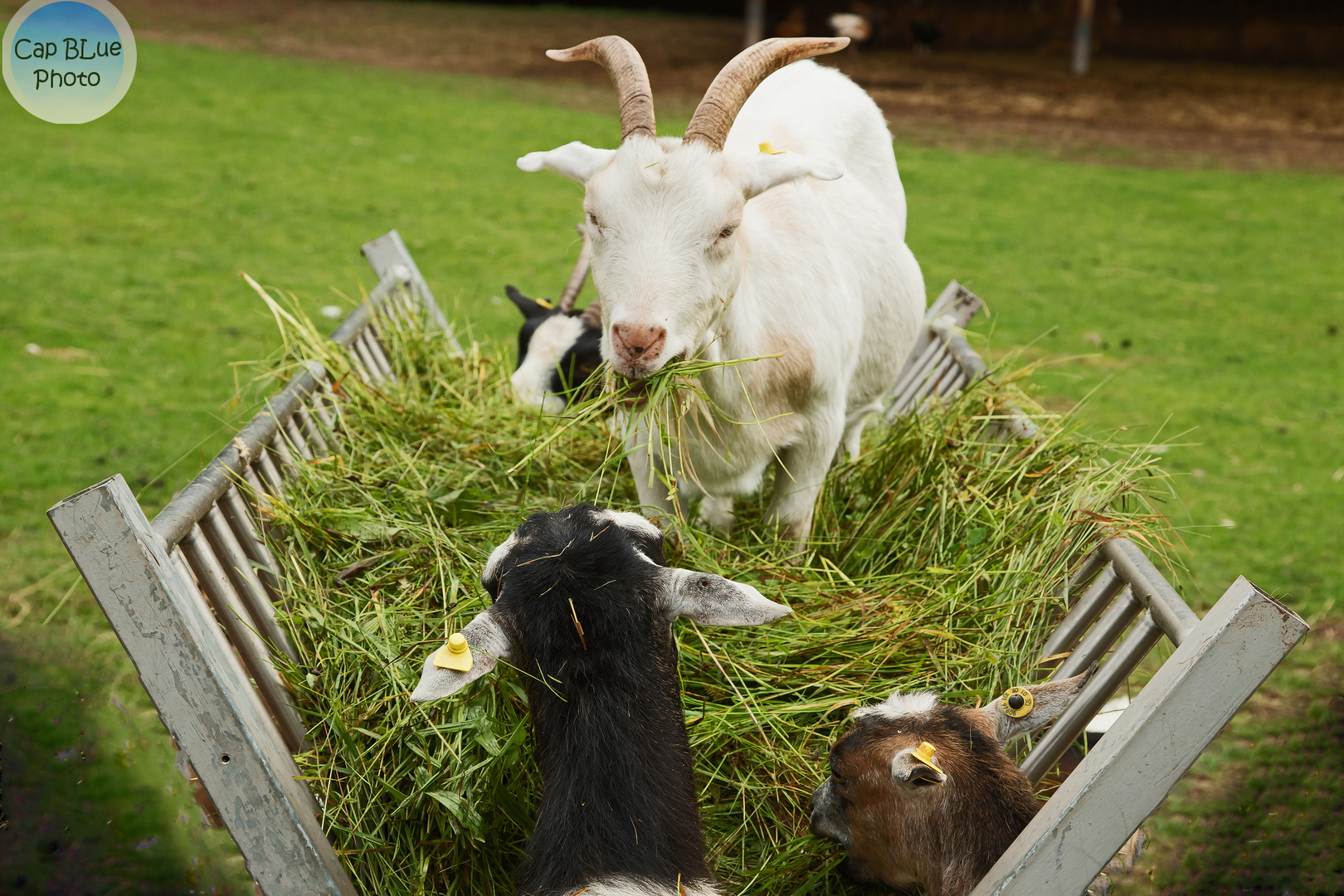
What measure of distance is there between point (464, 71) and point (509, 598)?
19.3m

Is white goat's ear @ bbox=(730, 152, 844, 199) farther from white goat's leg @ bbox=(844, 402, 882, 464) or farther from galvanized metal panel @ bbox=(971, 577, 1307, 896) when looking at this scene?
white goat's leg @ bbox=(844, 402, 882, 464)

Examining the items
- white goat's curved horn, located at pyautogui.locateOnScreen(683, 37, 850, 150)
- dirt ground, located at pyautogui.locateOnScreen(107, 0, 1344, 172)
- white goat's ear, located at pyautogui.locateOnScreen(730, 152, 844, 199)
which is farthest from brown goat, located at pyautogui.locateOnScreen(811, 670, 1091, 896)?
dirt ground, located at pyautogui.locateOnScreen(107, 0, 1344, 172)

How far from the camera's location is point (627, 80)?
3158 mm

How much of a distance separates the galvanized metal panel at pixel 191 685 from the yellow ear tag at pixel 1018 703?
1.70 metres

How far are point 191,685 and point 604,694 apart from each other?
0.93 metres

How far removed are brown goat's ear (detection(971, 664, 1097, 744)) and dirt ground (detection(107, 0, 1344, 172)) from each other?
49.1ft

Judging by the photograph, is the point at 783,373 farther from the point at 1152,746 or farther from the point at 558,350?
the point at 558,350

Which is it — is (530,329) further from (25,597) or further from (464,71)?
(464,71)

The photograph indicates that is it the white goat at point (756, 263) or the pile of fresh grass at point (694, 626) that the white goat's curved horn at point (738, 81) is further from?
the pile of fresh grass at point (694, 626)

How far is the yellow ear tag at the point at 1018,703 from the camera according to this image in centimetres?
259

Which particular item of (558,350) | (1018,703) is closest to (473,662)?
(1018,703)

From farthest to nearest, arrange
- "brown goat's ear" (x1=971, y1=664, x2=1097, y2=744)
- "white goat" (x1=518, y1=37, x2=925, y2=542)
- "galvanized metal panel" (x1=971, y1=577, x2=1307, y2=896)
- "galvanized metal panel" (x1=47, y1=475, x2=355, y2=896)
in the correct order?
→ "white goat" (x1=518, y1=37, x2=925, y2=542)
"brown goat's ear" (x1=971, y1=664, x2=1097, y2=744)
"galvanized metal panel" (x1=47, y1=475, x2=355, y2=896)
"galvanized metal panel" (x1=971, y1=577, x2=1307, y2=896)

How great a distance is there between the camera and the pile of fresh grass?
2.83m

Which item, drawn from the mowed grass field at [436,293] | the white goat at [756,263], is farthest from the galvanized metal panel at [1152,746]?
the white goat at [756,263]
